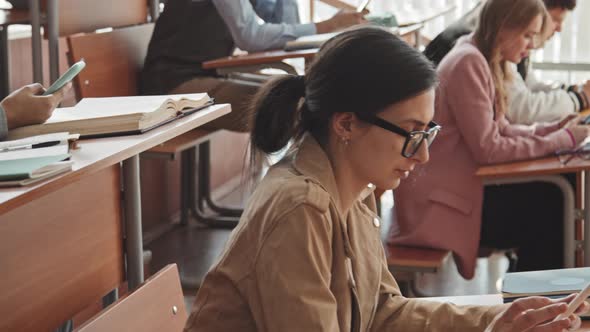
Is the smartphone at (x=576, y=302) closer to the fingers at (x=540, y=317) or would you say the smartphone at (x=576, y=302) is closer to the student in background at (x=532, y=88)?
the fingers at (x=540, y=317)

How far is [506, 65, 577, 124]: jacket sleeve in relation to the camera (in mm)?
3514

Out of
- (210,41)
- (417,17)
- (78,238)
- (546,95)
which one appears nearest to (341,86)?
(78,238)

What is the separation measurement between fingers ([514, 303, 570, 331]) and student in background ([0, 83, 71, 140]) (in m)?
0.82

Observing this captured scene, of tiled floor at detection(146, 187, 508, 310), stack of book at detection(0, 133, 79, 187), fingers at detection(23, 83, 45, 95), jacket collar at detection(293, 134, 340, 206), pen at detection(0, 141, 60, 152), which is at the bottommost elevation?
tiled floor at detection(146, 187, 508, 310)

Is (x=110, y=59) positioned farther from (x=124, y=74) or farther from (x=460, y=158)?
(x=460, y=158)

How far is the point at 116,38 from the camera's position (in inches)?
139

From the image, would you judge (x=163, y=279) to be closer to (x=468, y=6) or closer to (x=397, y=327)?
(x=397, y=327)

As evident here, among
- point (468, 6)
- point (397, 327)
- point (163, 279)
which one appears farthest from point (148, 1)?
point (397, 327)

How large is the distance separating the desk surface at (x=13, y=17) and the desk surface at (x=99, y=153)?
5.11 ft


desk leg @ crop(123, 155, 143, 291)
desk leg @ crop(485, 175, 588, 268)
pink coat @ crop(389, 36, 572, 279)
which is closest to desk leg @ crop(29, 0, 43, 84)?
desk leg @ crop(123, 155, 143, 291)

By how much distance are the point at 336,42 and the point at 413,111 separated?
160mm

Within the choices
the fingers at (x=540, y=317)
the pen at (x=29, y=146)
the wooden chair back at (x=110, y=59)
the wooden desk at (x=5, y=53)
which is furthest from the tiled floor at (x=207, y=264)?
the pen at (x=29, y=146)

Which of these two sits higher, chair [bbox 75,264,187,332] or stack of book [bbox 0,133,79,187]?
stack of book [bbox 0,133,79,187]

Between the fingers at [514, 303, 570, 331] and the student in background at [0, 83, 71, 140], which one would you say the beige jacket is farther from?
the student in background at [0, 83, 71, 140]
